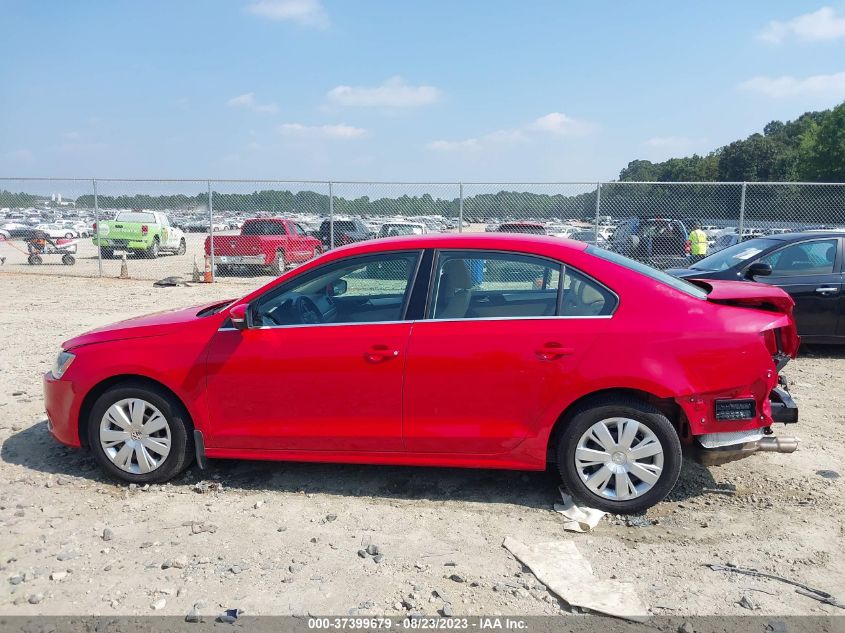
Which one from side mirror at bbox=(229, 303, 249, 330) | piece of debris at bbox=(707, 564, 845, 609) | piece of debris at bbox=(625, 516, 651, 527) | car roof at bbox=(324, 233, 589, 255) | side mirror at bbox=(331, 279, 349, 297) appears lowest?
piece of debris at bbox=(707, 564, 845, 609)

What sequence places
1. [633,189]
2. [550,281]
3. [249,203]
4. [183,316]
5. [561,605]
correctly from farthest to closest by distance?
1. [249,203]
2. [633,189]
3. [183,316]
4. [550,281]
5. [561,605]

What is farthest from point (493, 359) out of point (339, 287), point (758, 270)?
point (758, 270)

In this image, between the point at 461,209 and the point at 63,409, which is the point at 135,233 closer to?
the point at 461,209

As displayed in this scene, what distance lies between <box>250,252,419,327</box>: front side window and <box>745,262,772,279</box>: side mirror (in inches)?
203

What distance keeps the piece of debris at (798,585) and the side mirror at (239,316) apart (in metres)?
2.99

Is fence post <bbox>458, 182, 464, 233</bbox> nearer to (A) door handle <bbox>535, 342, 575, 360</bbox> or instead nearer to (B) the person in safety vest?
(B) the person in safety vest

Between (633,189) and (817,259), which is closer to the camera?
(817,259)

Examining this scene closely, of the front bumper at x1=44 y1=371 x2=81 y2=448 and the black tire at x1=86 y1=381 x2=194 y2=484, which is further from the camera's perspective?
the front bumper at x1=44 y1=371 x2=81 y2=448

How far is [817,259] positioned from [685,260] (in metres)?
6.24

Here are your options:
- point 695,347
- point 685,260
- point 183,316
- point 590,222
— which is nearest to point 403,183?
point 590,222

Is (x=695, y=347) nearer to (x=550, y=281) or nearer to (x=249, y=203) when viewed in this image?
(x=550, y=281)

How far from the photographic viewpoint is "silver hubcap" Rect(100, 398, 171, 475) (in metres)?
4.30

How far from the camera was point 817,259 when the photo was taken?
7.89 m

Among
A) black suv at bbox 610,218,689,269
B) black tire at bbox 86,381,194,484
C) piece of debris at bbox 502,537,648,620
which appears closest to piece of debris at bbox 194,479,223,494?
black tire at bbox 86,381,194,484
